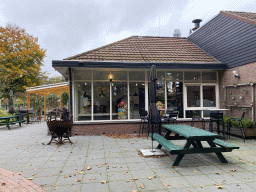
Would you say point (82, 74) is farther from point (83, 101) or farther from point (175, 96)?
point (175, 96)

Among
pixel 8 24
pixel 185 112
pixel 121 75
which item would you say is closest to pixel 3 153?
pixel 121 75

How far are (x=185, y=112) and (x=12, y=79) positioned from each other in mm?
17371

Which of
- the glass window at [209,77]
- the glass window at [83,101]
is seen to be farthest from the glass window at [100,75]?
the glass window at [209,77]

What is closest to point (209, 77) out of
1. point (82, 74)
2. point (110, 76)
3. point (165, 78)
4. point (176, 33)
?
point (165, 78)

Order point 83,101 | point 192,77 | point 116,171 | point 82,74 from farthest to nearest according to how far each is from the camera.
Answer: point 192,77, point 83,101, point 82,74, point 116,171

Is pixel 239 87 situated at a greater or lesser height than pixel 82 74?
lesser

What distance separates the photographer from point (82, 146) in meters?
5.54

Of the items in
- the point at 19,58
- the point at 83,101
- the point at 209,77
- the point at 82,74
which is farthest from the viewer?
the point at 19,58

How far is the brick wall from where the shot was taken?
6605 mm

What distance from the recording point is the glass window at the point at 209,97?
8359 mm

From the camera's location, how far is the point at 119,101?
311 inches

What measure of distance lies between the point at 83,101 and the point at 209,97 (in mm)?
6102

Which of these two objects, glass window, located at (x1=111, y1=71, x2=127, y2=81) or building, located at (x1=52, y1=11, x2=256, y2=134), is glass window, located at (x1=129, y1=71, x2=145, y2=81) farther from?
glass window, located at (x1=111, y1=71, x2=127, y2=81)

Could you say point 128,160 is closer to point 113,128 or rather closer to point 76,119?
point 113,128
